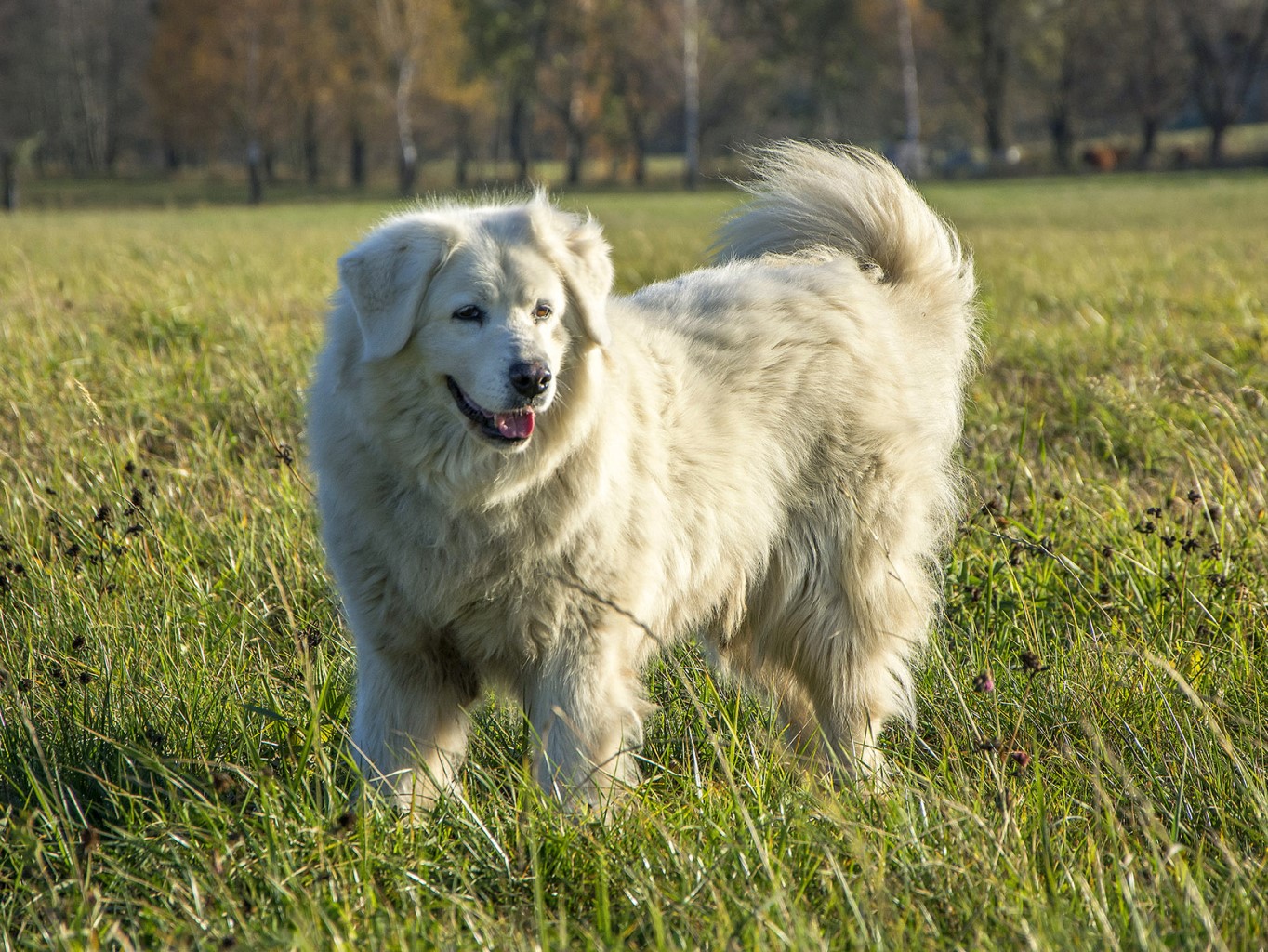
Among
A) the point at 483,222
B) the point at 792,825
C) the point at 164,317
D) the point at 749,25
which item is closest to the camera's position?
the point at 792,825

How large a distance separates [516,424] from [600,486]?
0.25 m

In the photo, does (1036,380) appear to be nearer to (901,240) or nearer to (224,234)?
(901,240)

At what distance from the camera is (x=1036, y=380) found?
614 cm

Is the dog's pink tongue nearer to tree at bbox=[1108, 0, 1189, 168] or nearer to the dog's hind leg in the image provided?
the dog's hind leg

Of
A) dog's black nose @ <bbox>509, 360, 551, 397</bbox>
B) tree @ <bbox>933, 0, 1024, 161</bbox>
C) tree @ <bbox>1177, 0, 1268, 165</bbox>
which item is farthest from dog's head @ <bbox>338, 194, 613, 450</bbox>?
tree @ <bbox>1177, 0, 1268, 165</bbox>

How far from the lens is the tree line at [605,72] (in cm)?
4375

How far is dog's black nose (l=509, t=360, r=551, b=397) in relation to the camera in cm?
259

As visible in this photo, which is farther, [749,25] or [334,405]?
[749,25]

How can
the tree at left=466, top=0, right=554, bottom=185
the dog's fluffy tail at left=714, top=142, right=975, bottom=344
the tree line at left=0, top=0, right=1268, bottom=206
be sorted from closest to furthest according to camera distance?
the dog's fluffy tail at left=714, top=142, right=975, bottom=344 < the tree line at left=0, top=0, right=1268, bottom=206 < the tree at left=466, top=0, right=554, bottom=185

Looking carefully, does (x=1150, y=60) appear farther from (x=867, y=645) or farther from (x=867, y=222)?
(x=867, y=645)

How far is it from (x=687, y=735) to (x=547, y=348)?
1068 mm

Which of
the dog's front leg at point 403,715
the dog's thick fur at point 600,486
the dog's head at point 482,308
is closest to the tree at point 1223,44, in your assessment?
the dog's thick fur at point 600,486

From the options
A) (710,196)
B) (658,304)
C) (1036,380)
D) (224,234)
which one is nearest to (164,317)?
(658,304)

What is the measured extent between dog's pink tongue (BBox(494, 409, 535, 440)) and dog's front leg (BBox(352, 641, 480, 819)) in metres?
0.55
